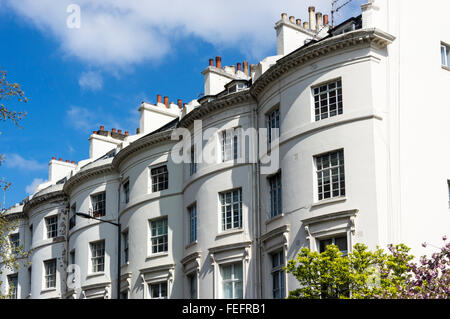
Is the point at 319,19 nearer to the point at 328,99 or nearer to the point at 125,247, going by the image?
the point at 328,99

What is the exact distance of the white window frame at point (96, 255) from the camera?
48.2 meters

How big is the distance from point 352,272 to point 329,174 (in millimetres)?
5468

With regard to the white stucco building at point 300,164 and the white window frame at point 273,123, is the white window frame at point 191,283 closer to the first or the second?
the white stucco building at point 300,164

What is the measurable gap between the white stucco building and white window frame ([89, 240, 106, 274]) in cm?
336

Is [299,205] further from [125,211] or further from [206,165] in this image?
[125,211]

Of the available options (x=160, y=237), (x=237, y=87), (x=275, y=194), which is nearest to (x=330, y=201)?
(x=275, y=194)

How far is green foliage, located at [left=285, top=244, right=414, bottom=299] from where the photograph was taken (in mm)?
28188

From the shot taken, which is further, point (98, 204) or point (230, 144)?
point (98, 204)

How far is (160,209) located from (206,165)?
4815mm

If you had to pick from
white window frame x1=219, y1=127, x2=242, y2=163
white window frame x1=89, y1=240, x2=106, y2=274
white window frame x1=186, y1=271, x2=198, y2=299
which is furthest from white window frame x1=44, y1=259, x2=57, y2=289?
white window frame x1=219, y1=127, x2=242, y2=163

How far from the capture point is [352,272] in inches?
1122
